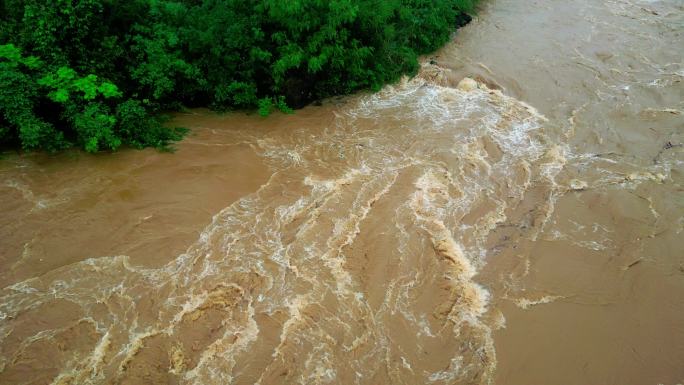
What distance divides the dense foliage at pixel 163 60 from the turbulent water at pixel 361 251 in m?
0.56

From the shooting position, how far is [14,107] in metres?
6.43

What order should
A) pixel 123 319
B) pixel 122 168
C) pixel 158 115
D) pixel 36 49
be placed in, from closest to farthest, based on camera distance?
1. pixel 123 319
2. pixel 36 49
3. pixel 122 168
4. pixel 158 115

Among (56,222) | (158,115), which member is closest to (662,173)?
(158,115)

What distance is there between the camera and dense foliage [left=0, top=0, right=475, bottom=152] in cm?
671

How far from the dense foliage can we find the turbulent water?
0.56 metres

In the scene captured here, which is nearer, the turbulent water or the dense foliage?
the turbulent water

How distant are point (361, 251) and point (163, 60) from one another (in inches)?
205

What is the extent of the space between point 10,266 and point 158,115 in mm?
3777

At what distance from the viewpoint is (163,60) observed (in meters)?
7.89

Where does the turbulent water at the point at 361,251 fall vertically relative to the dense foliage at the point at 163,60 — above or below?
below

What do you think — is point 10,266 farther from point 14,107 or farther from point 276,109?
point 276,109

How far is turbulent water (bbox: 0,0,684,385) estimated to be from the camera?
15.9 feet

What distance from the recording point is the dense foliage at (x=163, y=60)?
22.0ft

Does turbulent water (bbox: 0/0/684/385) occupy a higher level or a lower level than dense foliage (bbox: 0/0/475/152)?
lower
